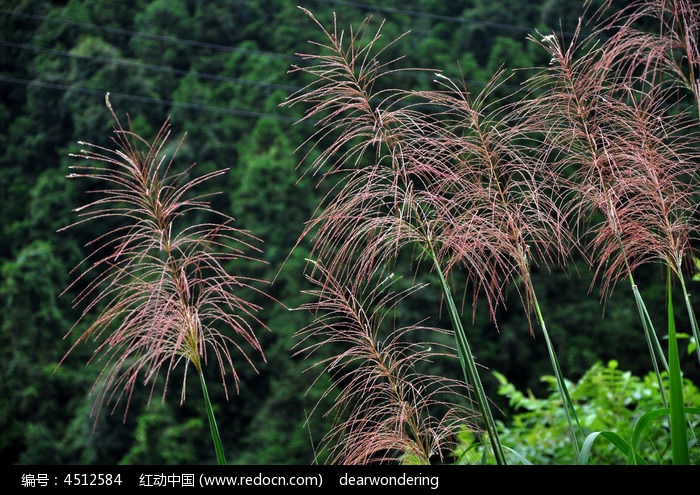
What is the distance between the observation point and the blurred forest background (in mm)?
8227

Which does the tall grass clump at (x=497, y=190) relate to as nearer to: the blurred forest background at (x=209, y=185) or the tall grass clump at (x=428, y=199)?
the tall grass clump at (x=428, y=199)

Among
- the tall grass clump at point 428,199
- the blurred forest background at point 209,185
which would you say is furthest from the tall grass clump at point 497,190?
the blurred forest background at point 209,185

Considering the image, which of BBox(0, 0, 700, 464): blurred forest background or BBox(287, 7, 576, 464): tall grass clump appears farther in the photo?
BBox(0, 0, 700, 464): blurred forest background

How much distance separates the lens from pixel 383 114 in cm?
95

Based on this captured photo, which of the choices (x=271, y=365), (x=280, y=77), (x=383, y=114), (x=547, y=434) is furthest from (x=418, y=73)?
(x=383, y=114)

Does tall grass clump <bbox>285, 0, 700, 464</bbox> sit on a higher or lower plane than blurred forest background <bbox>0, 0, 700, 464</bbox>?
higher

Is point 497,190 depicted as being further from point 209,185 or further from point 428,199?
point 209,185

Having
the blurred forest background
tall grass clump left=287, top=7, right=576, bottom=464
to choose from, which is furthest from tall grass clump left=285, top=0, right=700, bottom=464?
the blurred forest background

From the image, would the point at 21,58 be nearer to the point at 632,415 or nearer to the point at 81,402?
the point at 81,402

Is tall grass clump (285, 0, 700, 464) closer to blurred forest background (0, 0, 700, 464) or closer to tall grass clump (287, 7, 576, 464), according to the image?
tall grass clump (287, 7, 576, 464)

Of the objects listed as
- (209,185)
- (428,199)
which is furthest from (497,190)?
(209,185)

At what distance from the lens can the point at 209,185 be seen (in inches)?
385

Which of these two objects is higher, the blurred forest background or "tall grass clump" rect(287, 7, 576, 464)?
"tall grass clump" rect(287, 7, 576, 464)
